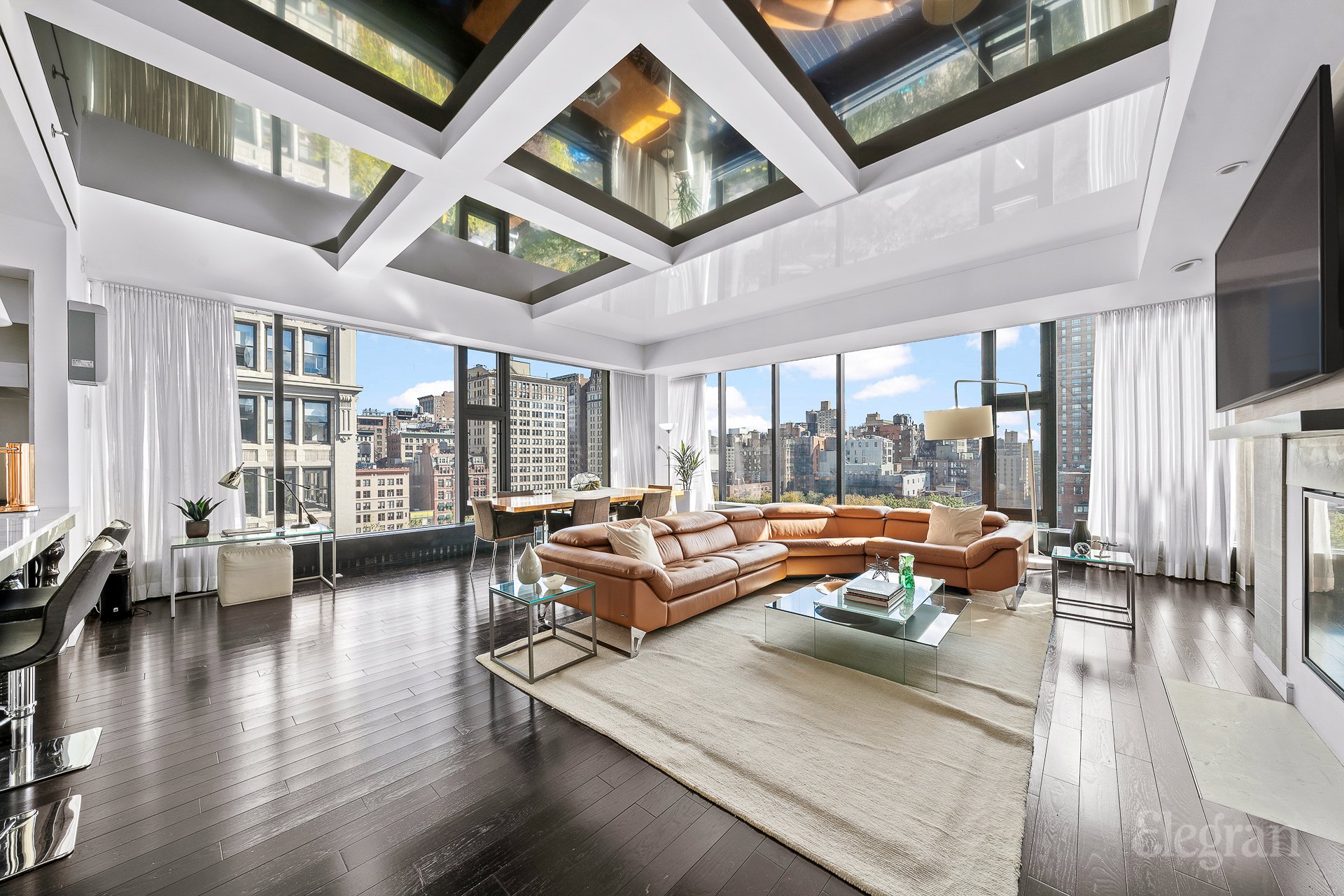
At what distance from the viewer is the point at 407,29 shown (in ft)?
8.55

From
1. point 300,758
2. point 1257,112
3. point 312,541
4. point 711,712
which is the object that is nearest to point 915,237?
point 1257,112

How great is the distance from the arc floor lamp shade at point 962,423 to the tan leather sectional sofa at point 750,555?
0.89m

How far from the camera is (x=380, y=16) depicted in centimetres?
A: 253

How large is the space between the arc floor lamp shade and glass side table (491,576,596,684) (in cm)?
→ 321

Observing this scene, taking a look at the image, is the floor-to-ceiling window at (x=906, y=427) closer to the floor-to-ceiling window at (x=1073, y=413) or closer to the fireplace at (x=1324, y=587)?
the floor-to-ceiling window at (x=1073, y=413)

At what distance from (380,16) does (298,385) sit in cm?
404

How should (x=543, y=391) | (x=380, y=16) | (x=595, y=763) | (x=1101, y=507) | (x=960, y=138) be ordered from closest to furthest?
(x=595, y=763) → (x=380, y=16) → (x=960, y=138) → (x=1101, y=507) → (x=543, y=391)

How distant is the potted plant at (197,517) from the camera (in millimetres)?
4242

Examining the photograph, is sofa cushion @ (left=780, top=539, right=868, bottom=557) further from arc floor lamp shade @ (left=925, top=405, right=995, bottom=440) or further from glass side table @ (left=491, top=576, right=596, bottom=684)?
glass side table @ (left=491, top=576, right=596, bottom=684)

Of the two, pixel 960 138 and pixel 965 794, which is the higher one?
pixel 960 138

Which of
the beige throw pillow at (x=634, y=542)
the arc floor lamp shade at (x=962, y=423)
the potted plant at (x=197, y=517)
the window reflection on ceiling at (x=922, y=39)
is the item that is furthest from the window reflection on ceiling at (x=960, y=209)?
the potted plant at (x=197, y=517)

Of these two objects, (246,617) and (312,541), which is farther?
(312,541)

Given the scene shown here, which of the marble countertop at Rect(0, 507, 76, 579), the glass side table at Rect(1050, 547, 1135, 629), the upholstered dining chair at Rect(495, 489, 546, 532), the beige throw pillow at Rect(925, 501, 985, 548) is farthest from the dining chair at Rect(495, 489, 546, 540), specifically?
the glass side table at Rect(1050, 547, 1135, 629)

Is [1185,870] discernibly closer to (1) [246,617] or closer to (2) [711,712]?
(2) [711,712]
